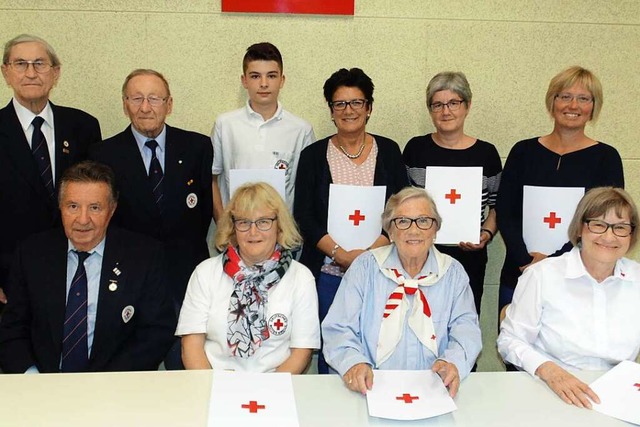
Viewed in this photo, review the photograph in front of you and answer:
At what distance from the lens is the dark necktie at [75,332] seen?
248 cm

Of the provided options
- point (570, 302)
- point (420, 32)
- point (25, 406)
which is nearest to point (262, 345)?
point (25, 406)

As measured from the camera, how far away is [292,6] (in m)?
3.93

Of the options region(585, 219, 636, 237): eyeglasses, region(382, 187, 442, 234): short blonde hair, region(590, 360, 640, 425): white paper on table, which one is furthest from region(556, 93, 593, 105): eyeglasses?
region(590, 360, 640, 425): white paper on table

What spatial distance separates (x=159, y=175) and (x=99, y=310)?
0.77 metres

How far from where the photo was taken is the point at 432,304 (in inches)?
95.6

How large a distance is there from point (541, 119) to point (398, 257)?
2.19 meters

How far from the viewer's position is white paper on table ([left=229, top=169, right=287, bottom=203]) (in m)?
3.05

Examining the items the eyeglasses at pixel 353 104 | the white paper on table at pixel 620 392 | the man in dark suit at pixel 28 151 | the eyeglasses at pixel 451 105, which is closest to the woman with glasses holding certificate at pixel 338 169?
the eyeglasses at pixel 353 104

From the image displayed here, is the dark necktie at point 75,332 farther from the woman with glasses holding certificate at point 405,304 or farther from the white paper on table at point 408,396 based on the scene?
the white paper on table at point 408,396

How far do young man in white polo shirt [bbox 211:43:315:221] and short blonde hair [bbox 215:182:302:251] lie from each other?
763 millimetres

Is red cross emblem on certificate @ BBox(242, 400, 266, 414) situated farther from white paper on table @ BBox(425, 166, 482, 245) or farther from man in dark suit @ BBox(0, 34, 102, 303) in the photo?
man in dark suit @ BBox(0, 34, 102, 303)

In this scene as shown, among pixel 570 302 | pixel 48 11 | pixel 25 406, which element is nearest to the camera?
pixel 25 406

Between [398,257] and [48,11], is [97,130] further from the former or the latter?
[398,257]

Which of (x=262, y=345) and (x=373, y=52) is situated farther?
(x=373, y=52)
